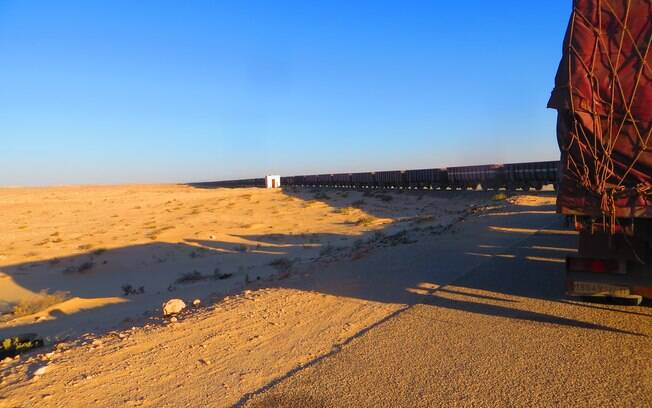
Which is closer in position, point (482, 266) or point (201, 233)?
point (482, 266)

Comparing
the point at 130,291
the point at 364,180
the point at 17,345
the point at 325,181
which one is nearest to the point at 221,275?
the point at 130,291

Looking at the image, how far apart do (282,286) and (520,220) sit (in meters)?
11.1

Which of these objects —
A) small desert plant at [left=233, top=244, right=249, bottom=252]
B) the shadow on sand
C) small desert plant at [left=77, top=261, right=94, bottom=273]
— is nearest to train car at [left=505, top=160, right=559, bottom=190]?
the shadow on sand

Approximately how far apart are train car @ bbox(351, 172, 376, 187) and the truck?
56.9 metres

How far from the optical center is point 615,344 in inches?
241

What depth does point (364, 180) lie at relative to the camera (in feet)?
216

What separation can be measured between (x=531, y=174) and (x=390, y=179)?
22.4m

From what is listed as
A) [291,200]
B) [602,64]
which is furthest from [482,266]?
[291,200]

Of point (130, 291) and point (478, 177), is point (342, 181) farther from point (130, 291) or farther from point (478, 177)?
point (130, 291)

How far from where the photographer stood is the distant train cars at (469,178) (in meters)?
37.6

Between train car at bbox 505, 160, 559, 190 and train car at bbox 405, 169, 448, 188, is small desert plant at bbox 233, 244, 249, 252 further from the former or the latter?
train car at bbox 405, 169, 448, 188

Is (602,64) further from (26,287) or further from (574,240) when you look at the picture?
(26,287)

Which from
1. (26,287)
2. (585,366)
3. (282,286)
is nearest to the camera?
(585,366)

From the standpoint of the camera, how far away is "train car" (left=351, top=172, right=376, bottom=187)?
64.1 m
